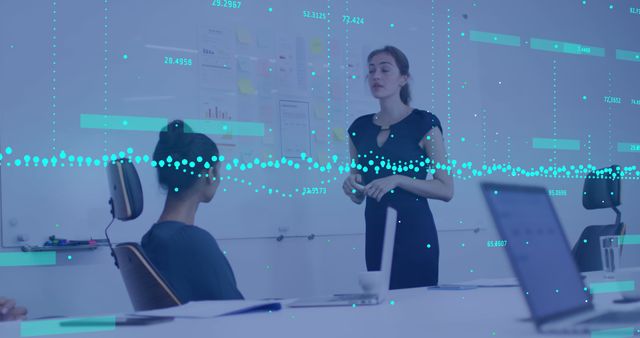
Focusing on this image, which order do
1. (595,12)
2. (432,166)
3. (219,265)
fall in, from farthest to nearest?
1. (595,12)
2. (432,166)
3. (219,265)

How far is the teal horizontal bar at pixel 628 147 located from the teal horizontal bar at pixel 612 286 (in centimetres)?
107

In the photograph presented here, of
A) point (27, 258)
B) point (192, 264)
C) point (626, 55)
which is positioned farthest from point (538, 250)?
point (626, 55)

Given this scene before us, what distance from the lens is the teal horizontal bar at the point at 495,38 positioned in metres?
2.70

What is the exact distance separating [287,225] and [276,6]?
2.74 feet

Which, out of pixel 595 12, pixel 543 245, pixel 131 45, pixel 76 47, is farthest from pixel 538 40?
pixel 543 245

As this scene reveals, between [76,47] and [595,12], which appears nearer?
[76,47]

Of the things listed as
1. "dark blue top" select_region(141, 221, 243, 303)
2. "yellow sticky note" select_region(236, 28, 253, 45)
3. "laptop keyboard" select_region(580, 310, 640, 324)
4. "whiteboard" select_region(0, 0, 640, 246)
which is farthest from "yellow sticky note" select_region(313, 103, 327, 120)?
"laptop keyboard" select_region(580, 310, 640, 324)

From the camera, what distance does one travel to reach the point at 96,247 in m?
2.38

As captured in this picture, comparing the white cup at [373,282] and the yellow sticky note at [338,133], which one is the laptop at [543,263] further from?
the yellow sticky note at [338,133]

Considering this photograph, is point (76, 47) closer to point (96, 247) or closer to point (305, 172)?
point (96, 247)

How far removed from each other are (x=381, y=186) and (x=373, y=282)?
3.61 feet

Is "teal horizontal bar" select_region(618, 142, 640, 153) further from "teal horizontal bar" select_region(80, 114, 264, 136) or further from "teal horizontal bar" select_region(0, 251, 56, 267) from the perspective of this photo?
"teal horizontal bar" select_region(0, 251, 56, 267)

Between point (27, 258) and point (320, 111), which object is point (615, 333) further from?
point (320, 111)

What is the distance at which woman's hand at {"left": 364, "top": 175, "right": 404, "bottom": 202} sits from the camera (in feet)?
8.24
